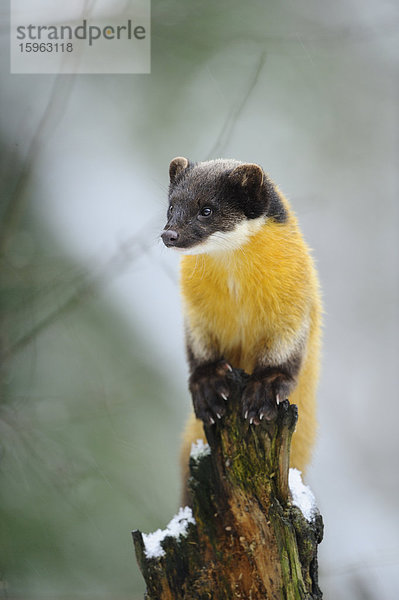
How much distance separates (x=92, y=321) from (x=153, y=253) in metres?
0.57

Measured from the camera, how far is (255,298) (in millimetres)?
2346

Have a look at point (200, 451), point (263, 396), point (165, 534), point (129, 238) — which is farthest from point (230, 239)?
→ point (129, 238)

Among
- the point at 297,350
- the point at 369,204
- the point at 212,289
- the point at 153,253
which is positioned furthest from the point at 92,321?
the point at 369,204

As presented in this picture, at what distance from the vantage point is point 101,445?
11.0 feet

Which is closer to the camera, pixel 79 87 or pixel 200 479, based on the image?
pixel 200 479

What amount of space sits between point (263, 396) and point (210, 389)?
0.76 ft

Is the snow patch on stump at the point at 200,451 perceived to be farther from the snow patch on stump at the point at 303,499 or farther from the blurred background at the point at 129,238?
the blurred background at the point at 129,238

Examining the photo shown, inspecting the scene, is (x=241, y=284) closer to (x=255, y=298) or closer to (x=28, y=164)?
(x=255, y=298)

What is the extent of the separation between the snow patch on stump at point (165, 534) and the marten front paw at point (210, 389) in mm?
329

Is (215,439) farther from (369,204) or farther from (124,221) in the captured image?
(369,204)

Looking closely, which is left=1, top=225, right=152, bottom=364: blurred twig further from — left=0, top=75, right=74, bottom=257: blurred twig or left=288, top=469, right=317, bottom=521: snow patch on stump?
left=288, top=469, right=317, bottom=521: snow patch on stump

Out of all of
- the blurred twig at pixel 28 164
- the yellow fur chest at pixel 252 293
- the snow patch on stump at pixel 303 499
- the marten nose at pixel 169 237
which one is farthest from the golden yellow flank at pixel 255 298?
the blurred twig at pixel 28 164

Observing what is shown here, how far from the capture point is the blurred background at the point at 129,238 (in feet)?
10.5

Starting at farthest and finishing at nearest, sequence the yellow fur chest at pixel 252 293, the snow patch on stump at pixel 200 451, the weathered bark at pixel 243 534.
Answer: the yellow fur chest at pixel 252 293 → the snow patch on stump at pixel 200 451 → the weathered bark at pixel 243 534
